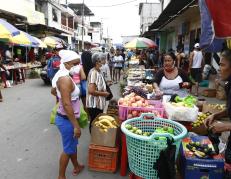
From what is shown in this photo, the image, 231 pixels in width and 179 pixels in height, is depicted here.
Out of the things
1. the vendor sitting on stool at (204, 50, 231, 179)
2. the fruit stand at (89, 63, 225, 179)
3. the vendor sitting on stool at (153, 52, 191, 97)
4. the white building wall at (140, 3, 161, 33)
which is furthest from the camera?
the white building wall at (140, 3, 161, 33)

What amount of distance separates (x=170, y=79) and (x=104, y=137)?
186cm

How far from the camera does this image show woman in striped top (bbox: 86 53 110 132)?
4.69 meters

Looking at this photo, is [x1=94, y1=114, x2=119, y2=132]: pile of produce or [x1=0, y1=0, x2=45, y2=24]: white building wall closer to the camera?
[x1=94, y1=114, x2=119, y2=132]: pile of produce

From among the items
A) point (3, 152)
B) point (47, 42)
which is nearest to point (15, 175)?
point (3, 152)

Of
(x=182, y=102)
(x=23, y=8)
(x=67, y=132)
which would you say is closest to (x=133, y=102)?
(x=182, y=102)

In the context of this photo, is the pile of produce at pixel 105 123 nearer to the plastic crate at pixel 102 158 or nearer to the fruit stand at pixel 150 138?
the fruit stand at pixel 150 138

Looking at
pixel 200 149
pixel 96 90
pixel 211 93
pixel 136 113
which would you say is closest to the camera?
pixel 200 149

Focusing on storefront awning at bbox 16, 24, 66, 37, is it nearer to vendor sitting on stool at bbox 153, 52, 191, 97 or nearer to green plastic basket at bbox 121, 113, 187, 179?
vendor sitting on stool at bbox 153, 52, 191, 97

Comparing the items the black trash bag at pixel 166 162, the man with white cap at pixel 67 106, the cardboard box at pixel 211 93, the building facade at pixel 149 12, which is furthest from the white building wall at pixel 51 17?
the black trash bag at pixel 166 162

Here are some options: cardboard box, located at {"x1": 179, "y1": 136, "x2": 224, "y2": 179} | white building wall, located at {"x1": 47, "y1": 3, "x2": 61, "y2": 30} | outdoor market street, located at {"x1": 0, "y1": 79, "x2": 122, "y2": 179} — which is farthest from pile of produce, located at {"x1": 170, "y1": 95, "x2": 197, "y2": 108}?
white building wall, located at {"x1": 47, "y1": 3, "x2": 61, "y2": 30}

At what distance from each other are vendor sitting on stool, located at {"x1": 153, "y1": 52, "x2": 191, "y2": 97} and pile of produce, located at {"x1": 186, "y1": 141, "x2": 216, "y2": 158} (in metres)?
1.55

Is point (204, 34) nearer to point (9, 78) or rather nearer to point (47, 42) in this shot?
point (9, 78)

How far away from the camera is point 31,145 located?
5348 millimetres

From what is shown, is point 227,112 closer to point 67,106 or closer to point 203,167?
point 203,167
